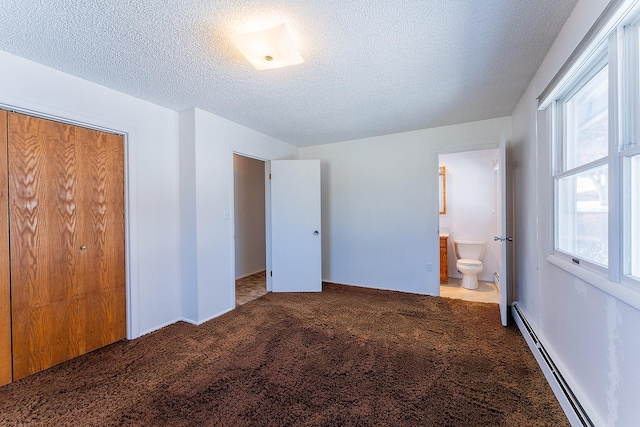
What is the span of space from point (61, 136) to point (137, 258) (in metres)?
1.13

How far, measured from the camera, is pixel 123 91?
2.26 metres

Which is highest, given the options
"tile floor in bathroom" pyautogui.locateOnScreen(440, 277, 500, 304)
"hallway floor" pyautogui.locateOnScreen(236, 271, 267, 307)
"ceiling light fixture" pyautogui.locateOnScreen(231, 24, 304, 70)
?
"ceiling light fixture" pyautogui.locateOnScreen(231, 24, 304, 70)

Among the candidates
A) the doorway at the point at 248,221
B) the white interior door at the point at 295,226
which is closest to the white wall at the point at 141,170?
the white interior door at the point at 295,226

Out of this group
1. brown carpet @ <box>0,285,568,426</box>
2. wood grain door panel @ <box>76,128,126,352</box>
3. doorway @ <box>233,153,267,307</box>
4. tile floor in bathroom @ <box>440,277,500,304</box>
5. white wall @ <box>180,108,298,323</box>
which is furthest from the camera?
doorway @ <box>233,153,267,307</box>

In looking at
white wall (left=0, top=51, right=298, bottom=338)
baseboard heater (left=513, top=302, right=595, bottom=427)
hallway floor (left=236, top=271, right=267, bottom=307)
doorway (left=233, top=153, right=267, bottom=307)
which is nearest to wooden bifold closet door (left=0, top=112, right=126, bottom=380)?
white wall (left=0, top=51, right=298, bottom=338)

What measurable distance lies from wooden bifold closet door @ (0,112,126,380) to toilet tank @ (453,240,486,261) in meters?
4.37

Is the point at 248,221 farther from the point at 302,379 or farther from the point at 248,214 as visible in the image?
the point at 302,379

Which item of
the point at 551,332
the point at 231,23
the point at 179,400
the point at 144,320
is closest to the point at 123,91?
the point at 231,23

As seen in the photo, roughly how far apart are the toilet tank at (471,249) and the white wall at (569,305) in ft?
4.49

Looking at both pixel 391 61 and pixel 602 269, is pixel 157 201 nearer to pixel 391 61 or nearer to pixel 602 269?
pixel 391 61

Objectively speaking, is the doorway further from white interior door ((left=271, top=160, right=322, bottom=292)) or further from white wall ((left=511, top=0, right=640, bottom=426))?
white wall ((left=511, top=0, right=640, bottom=426))

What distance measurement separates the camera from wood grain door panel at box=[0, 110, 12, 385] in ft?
5.59

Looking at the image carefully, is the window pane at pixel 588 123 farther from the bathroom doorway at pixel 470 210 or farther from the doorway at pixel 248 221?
the doorway at pixel 248 221

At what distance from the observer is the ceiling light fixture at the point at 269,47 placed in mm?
1454
